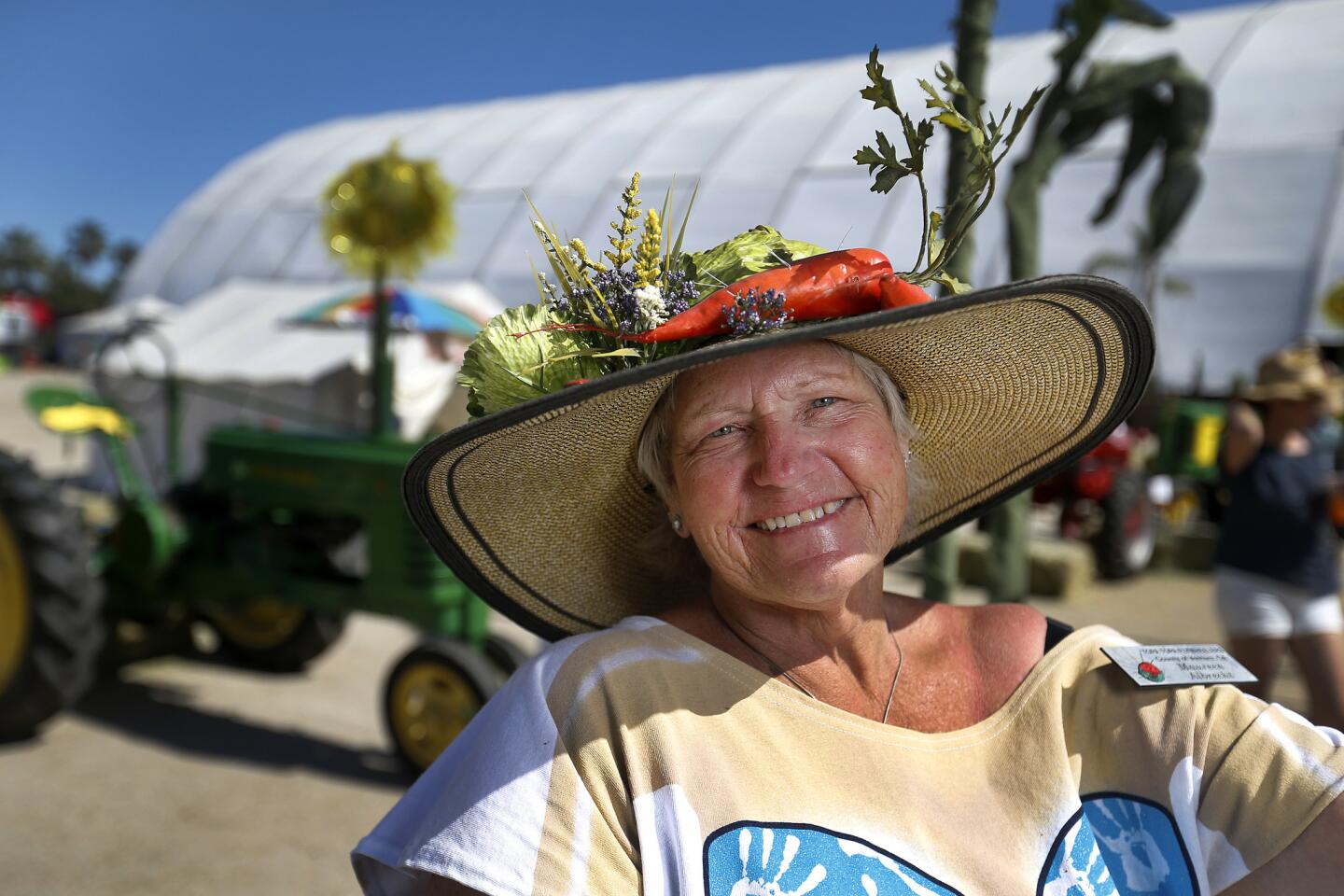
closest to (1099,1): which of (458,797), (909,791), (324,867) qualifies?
(909,791)

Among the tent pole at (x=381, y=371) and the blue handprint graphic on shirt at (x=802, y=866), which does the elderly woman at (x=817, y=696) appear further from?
the tent pole at (x=381, y=371)

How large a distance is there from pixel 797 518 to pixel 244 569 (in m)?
3.87

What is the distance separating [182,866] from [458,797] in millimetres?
2672

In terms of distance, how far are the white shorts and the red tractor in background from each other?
14.8 ft

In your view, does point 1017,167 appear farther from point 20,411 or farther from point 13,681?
point 20,411

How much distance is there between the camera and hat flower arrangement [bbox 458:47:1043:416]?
4.07 ft

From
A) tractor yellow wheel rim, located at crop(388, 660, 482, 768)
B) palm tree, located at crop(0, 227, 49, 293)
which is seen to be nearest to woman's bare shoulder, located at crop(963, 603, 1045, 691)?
tractor yellow wheel rim, located at crop(388, 660, 482, 768)

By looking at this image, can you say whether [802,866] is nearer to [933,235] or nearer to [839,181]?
[933,235]

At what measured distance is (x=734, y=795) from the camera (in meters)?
1.20

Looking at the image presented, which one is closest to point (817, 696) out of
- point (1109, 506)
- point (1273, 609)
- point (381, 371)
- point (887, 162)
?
point (887, 162)

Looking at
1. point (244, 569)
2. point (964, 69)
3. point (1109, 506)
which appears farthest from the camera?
point (1109, 506)

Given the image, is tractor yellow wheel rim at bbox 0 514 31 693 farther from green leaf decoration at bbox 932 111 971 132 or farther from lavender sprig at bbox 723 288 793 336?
green leaf decoration at bbox 932 111 971 132

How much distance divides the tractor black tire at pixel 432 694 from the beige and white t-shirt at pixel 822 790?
2598mm

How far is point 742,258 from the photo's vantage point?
137 cm
